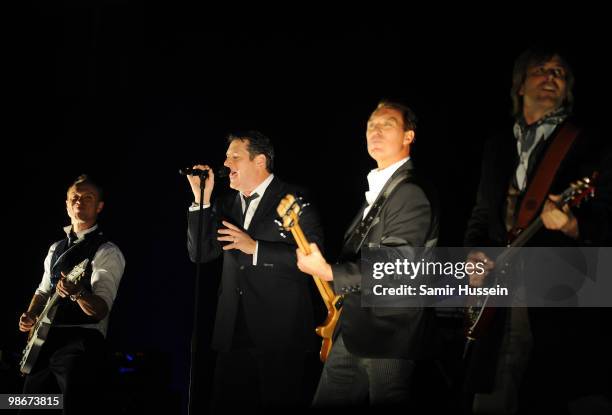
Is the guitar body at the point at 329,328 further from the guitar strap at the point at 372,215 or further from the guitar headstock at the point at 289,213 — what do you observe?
the guitar headstock at the point at 289,213

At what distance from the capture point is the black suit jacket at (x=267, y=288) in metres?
3.82

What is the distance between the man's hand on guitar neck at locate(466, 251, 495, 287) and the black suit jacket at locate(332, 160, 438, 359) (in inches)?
11.4

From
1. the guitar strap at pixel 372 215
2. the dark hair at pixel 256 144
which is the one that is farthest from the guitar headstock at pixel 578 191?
the dark hair at pixel 256 144

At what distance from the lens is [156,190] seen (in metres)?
5.35

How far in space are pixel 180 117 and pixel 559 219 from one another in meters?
3.56

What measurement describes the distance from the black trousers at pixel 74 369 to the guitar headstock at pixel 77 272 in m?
0.34

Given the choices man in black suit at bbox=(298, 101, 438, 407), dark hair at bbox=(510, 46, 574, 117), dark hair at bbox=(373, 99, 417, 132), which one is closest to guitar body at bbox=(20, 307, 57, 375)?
man in black suit at bbox=(298, 101, 438, 407)

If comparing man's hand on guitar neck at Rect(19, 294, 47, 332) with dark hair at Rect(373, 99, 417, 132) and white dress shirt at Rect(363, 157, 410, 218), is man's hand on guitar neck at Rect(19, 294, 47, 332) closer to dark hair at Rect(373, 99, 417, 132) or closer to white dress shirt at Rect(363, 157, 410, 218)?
white dress shirt at Rect(363, 157, 410, 218)

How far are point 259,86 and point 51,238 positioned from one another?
2.26 metres

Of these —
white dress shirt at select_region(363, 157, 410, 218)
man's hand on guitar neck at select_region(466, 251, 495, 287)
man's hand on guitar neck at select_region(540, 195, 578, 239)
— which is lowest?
man's hand on guitar neck at select_region(466, 251, 495, 287)

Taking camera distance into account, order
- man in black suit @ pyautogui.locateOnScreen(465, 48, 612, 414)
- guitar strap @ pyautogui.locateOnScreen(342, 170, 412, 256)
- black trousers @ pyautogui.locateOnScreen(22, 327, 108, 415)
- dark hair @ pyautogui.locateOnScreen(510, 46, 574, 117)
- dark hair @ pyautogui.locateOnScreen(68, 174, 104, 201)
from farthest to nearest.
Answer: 1. dark hair @ pyautogui.locateOnScreen(68, 174, 104, 201)
2. black trousers @ pyautogui.locateOnScreen(22, 327, 108, 415)
3. guitar strap @ pyautogui.locateOnScreen(342, 170, 412, 256)
4. dark hair @ pyautogui.locateOnScreen(510, 46, 574, 117)
5. man in black suit @ pyautogui.locateOnScreen(465, 48, 612, 414)

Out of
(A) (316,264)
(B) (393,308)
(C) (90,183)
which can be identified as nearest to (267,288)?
(A) (316,264)

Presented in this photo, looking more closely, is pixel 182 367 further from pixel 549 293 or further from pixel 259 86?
pixel 549 293

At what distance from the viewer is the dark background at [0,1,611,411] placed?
14.8 feet
